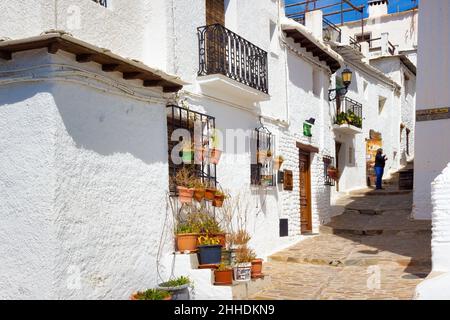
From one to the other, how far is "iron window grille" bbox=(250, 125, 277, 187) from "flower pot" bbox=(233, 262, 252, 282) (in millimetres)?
3504

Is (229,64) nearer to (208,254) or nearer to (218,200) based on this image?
(218,200)

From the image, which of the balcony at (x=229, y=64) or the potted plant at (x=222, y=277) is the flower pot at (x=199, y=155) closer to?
the balcony at (x=229, y=64)

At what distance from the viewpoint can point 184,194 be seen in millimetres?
8148

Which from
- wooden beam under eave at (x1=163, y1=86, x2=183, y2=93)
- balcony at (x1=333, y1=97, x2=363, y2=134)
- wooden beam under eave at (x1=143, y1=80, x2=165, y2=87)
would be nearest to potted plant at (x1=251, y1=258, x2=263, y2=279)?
wooden beam under eave at (x1=163, y1=86, x2=183, y2=93)

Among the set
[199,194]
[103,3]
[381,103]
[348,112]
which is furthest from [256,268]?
[381,103]

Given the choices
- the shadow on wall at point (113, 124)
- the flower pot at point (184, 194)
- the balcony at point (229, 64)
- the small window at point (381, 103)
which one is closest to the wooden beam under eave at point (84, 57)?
the shadow on wall at point (113, 124)

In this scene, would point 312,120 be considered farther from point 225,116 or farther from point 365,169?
point 365,169

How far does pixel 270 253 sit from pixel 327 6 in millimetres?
13021

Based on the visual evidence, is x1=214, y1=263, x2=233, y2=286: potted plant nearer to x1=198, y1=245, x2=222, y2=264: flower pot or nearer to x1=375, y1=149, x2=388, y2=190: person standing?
x1=198, y1=245, x2=222, y2=264: flower pot

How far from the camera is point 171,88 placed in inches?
312

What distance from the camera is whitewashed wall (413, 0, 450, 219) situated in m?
12.6

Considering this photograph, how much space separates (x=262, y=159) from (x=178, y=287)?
513 cm

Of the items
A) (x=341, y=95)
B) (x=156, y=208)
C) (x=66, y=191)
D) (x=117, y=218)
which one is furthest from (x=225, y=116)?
(x=341, y=95)
